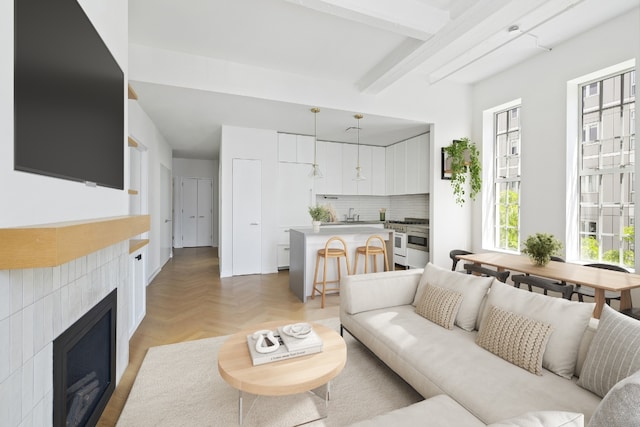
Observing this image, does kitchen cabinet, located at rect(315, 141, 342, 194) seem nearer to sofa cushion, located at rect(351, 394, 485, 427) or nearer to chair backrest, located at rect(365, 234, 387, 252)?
chair backrest, located at rect(365, 234, 387, 252)

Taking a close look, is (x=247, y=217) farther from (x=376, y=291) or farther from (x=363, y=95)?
(x=376, y=291)

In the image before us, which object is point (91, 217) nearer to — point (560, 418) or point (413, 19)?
point (560, 418)

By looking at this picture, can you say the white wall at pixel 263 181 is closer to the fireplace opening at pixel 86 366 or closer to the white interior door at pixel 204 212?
the fireplace opening at pixel 86 366

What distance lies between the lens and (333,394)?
194 centimetres

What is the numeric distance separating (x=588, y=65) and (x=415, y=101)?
204cm

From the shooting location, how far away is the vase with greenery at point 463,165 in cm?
472

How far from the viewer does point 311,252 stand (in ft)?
13.3

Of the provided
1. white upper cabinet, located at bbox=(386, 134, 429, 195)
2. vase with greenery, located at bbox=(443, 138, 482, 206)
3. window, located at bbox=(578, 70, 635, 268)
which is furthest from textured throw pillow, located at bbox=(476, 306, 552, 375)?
white upper cabinet, located at bbox=(386, 134, 429, 195)

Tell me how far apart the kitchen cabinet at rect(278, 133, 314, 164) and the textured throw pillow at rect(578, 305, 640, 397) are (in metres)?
5.05

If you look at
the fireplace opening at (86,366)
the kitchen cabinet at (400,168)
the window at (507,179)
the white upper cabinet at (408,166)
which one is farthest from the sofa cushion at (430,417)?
the kitchen cabinet at (400,168)

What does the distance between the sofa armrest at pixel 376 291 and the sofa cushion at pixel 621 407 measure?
5.54 feet

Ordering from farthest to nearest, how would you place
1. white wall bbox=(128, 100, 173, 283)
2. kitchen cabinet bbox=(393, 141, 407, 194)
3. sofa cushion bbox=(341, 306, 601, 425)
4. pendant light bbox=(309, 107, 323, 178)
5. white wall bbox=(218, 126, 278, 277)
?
kitchen cabinet bbox=(393, 141, 407, 194)
white wall bbox=(218, 126, 278, 277)
pendant light bbox=(309, 107, 323, 178)
white wall bbox=(128, 100, 173, 283)
sofa cushion bbox=(341, 306, 601, 425)

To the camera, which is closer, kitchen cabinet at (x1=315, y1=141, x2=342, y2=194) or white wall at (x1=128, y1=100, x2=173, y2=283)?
white wall at (x1=128, y1=100, x2=173, y2=283)

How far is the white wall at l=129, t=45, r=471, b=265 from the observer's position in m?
3.37
